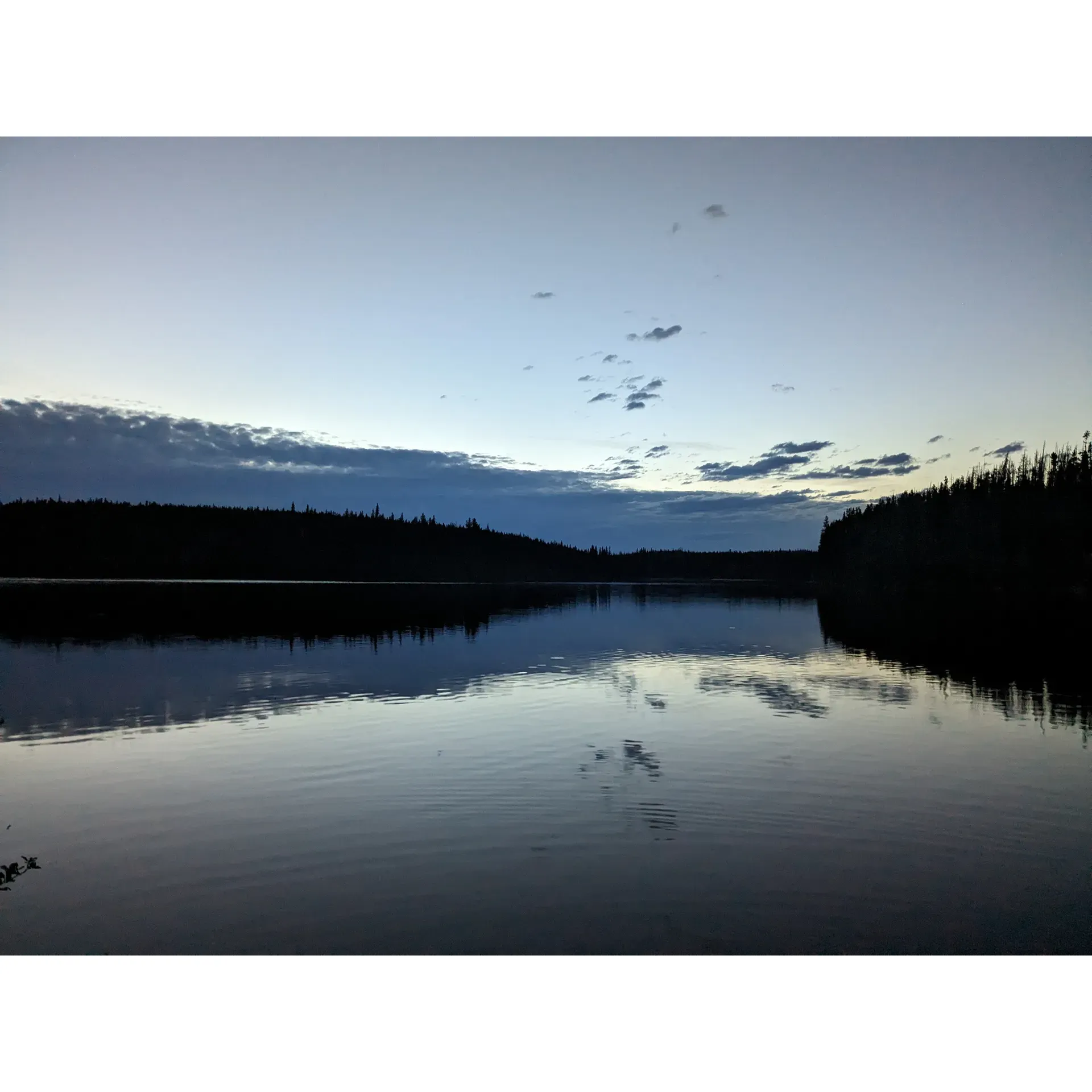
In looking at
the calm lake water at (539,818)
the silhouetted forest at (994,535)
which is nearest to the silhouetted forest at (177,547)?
the silhouetted forest at (994,535)

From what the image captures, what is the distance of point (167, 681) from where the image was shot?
26359 mm

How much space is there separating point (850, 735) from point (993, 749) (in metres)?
2.96

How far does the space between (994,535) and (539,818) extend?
94587 mm

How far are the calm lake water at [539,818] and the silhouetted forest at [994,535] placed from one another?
68.3 meters

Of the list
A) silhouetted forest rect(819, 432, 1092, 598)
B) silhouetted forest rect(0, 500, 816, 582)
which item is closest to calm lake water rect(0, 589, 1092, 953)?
silhouetted forest rect(819, 432, 1092, 598)

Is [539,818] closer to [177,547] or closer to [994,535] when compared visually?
[994,535]

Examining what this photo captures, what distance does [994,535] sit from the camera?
300 feet

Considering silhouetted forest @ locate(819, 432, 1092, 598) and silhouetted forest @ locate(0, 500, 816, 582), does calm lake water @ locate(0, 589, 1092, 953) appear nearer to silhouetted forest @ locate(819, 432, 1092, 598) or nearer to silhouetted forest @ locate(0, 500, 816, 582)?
silhouetted forest @ locate(819, 432, 1092, 598)

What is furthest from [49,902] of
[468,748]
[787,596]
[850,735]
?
[787,596]

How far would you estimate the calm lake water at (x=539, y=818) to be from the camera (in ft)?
28.9

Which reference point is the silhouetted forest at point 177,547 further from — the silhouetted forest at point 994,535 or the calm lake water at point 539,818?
the calm lake water at point 539,818

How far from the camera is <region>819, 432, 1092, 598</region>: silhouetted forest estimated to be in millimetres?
81562

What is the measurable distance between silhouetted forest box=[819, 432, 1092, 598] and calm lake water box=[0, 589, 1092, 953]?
68265 mm

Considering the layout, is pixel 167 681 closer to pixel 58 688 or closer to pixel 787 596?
Answer: pixel 58 688
